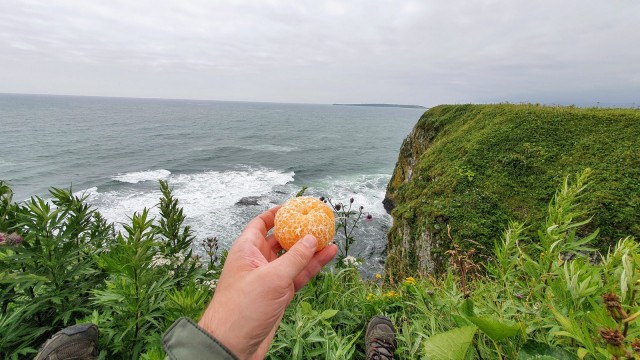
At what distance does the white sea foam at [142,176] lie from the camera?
30.7m

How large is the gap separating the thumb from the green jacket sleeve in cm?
58

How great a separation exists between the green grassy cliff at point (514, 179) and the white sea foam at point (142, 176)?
2746cm

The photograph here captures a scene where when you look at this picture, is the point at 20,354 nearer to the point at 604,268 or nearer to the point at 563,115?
the point at 604,268

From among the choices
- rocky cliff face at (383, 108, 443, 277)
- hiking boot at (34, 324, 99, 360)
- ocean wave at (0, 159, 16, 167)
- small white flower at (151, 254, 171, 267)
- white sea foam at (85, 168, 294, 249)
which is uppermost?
small white flower at (151, 254, 171, 267)

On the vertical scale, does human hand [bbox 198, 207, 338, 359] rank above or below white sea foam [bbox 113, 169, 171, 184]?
above

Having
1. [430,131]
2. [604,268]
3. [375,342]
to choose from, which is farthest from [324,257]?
[430,131]

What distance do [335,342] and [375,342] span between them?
18.7 inches

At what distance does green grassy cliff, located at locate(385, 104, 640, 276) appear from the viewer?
29.6ft

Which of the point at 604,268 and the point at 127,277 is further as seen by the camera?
the point at 127,277

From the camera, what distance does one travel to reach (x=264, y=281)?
2.02 meters

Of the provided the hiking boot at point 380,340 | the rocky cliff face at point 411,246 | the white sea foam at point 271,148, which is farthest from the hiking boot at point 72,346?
the white sea foam at point 271,148

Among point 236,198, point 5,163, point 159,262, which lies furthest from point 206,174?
point 159,262

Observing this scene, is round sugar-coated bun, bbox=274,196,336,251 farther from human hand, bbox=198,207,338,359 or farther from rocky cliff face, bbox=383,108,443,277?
rocky cliff face, bbox=383,108,443,277

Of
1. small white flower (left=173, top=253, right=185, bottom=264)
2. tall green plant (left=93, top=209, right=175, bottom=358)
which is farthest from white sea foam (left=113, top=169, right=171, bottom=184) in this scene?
tall green plant (left=93, top=209, right=175, bottom=358)
